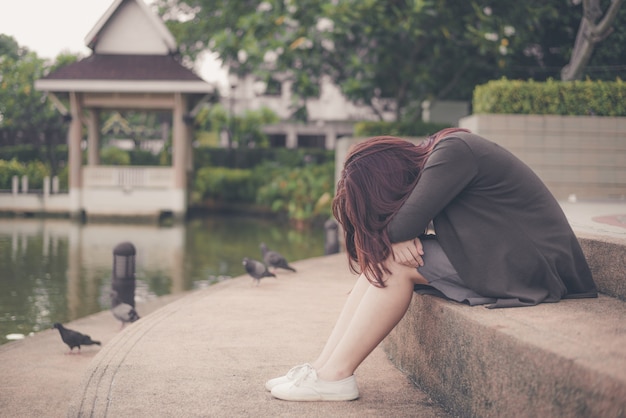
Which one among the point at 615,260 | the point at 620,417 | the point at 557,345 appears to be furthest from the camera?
the point at 615,260

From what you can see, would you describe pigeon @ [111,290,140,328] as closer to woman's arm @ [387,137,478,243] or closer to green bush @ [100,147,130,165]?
woman's arm @ [387,137,478,243]

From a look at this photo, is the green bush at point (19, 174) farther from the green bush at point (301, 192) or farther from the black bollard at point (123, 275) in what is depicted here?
the black bollard at point (123, 275)

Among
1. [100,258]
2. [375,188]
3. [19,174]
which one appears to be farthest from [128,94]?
[375,188]

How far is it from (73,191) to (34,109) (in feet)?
48.6

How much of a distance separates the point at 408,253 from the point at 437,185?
0.32 meters

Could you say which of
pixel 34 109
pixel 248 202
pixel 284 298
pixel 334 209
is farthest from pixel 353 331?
pixel 34 109

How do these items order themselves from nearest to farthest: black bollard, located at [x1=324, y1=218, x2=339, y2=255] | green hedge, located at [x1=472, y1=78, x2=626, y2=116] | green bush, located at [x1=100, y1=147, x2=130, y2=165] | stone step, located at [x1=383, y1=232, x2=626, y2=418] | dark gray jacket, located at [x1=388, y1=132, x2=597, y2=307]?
stone step, located at [x1=383, y1=232, x2=626, y2=418]
dark gray jacket, located at [x1=388, y1=132, x2=597, y2=307]
black bollard, located at [x1=324, y1=218, x2=339, y2=255]
green hedge, located at [x1=472, y1=78, x2=626, y2=116]
green bush, located at [x1=100, y1=147, x2=130, y2=165]

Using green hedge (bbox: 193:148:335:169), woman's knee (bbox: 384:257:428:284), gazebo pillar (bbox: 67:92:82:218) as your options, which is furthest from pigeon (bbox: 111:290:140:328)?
green hedge (bbox: 193:148:335:169)

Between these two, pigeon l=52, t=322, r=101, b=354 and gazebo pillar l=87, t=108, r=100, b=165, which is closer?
pigeon l=52, t=322, r=101, b=354

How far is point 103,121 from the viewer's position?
4200 centimetres

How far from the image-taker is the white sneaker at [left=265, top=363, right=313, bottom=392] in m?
3.38

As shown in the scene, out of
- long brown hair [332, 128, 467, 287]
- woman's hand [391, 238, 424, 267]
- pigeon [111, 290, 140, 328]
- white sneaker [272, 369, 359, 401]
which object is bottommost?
pigeon [111, 290, 140, 328]

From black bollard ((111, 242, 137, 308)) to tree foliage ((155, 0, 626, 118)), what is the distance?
9.69 metres

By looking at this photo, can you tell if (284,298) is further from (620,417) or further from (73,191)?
(73,191)
